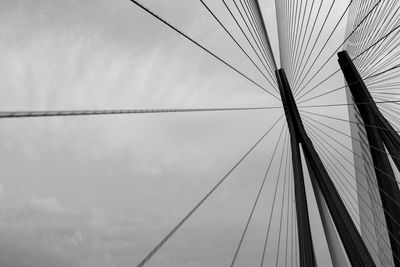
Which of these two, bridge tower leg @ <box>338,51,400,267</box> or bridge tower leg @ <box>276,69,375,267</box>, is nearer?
bridge tower leg @ <box>276,69,375,267</box>

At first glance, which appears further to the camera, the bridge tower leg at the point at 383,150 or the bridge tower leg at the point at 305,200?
the bridge tower leg at the point at 383,150

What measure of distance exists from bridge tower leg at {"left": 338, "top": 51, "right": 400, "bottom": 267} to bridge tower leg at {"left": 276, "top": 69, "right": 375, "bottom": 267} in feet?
5.84

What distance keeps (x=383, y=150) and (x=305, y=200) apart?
3406 mm

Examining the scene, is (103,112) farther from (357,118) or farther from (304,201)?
(357,118)

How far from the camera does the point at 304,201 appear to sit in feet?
30.3

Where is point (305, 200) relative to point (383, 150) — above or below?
below

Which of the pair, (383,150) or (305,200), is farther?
(383,150)

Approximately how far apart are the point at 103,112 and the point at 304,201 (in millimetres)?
7002

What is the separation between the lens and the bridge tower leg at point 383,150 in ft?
34.6

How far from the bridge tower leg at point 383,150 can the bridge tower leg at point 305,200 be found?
5.84 feet

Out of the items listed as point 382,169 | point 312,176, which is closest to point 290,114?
point 312,176

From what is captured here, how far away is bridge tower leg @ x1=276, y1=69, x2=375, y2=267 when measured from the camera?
302 inches

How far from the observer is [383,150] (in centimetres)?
1108

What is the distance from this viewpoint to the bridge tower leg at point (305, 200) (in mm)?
7668
